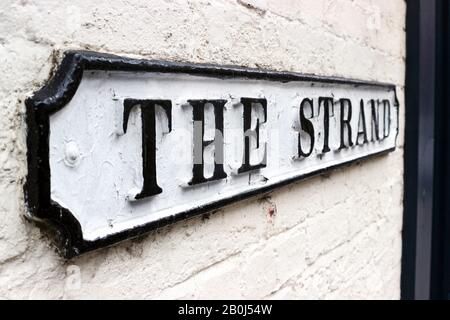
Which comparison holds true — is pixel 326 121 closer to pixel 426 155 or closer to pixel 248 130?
pixel 248 130

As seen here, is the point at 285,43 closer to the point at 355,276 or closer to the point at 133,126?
the point at 133,126

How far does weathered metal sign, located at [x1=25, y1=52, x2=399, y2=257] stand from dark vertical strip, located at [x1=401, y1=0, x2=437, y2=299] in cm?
91

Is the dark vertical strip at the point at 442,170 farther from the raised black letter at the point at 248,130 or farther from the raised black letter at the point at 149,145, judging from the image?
the raised black letter at the point at 149,145

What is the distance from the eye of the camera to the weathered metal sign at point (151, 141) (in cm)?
52

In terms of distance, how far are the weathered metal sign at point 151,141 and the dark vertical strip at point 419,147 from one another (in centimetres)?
91

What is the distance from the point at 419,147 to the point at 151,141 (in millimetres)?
1420

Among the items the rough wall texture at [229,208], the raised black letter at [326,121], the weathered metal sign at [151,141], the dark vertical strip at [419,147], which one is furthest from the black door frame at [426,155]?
the weathered metal sign at [151,141]

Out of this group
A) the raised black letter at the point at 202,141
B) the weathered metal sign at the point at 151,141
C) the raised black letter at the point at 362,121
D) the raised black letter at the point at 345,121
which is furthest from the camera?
the raised black letter at the point at 362,121

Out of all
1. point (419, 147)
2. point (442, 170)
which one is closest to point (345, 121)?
point (419, 147)

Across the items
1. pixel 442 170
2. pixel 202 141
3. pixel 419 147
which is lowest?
pixel 442 170

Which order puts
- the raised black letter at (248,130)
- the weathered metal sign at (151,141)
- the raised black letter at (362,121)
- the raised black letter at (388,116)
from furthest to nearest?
the raised black letter at (388,116) → the raised black letter at (362,121) → the raised black letter at (248,130) → the weathered metal sign at (151,141)

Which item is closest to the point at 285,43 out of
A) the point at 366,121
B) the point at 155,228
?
the point at 366,121

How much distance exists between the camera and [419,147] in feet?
5.85

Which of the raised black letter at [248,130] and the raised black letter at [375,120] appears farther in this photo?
the raised black letter at [375,120]
